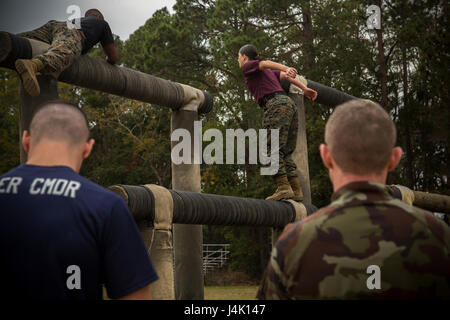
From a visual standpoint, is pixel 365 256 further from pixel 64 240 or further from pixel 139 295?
pixel 64 240

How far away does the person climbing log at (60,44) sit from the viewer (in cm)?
425

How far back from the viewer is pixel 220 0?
88.4 ft

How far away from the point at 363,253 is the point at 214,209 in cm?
372

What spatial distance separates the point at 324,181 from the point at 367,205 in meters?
23.2

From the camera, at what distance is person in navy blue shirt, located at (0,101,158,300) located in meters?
1.94

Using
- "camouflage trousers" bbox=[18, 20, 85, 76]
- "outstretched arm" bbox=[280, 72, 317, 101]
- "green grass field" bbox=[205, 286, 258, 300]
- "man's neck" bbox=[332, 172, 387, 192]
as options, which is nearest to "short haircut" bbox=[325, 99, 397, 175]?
"man's neck" bbox=[332, 172, 387, 192]

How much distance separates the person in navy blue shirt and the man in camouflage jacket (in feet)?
1.62

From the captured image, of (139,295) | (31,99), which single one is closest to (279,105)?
(31,99)

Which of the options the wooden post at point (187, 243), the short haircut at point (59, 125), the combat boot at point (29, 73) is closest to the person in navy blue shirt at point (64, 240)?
the short haircut at point (59, 125)

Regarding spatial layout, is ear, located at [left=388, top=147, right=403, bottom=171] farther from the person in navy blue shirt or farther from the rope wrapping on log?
the rope wrapping on log

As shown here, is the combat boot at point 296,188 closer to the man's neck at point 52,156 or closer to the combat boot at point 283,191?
the combat boot at point 283,191

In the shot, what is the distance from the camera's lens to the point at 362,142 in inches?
78.0
